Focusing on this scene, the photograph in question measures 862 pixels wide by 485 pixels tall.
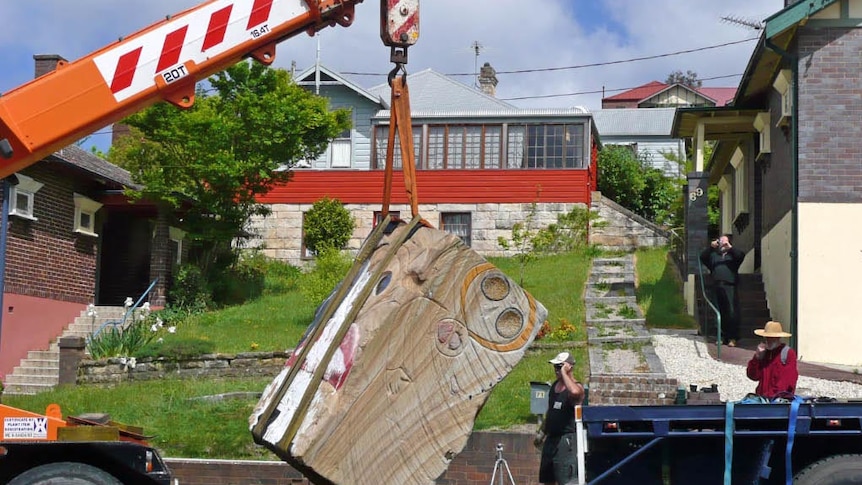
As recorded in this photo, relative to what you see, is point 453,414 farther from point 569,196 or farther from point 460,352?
point 569,196

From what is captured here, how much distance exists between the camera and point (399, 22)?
766 cm

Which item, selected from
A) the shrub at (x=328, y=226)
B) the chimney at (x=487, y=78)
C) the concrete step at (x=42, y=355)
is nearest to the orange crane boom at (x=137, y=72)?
the concrete step at (x=42, y=355)

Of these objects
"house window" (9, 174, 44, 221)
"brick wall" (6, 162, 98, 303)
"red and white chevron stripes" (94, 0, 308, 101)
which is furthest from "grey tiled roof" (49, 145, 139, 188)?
"red and white chevron stripes" (94, 0, 308, 101)

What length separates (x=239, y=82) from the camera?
85.8 ft

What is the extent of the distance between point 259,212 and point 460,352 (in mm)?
21658

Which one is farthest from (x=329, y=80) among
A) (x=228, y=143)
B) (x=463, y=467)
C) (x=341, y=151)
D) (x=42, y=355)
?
(x=463, y=467)

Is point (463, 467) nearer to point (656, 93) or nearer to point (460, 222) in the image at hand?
point (460, 222)

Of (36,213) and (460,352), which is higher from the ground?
(36,213)

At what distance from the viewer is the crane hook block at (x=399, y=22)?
7625 millimetres

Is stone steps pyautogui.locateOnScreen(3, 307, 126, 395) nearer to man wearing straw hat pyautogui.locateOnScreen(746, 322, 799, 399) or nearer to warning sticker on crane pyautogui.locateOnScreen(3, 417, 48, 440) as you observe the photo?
warning sticker on crane pyautogui.locateOnScreen(3, 417, 48, 440)

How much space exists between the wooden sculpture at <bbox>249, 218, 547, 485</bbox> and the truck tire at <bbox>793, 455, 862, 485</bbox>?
2.88 metres

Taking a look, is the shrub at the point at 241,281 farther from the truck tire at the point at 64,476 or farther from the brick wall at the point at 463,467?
the truck tire at the point at 64,476

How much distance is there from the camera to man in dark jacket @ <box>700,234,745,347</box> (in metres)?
18.5

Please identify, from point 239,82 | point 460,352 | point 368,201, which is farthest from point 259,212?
point 460,352
